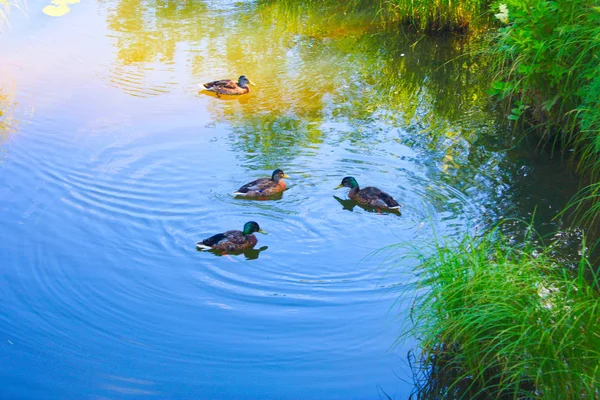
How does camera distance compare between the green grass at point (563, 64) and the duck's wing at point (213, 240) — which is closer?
the duck's wing at point (213, 240)

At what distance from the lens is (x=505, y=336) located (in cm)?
413

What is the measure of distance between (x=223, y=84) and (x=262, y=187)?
10.7 feet

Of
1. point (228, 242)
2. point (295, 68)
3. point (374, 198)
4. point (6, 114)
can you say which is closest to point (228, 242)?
point (228, 242)

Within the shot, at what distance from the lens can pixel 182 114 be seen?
31.6ft

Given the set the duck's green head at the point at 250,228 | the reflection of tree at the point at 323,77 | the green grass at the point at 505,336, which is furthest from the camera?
the reflection of tree at the point at 323,77

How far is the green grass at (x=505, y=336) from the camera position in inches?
155

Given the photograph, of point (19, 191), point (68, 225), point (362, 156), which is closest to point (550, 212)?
point (362, 156)

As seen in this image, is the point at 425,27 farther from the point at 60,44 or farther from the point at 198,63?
the point at 60,44

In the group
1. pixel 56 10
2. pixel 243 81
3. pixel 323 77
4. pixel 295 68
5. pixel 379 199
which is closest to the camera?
pixel 379 199

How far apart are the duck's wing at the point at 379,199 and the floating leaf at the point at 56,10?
9.25 meters

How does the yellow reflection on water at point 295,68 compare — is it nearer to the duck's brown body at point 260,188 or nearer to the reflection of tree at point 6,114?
the duck's brown body at point 260,188

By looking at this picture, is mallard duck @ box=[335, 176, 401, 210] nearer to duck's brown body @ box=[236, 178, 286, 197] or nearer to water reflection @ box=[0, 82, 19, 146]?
duck's brown body @ box=[236, 178, 286, 197]

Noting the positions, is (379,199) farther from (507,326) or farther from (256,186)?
(507,326)

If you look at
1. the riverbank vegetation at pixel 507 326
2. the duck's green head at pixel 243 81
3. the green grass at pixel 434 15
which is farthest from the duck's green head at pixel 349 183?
the green grass at pixel 434 15
